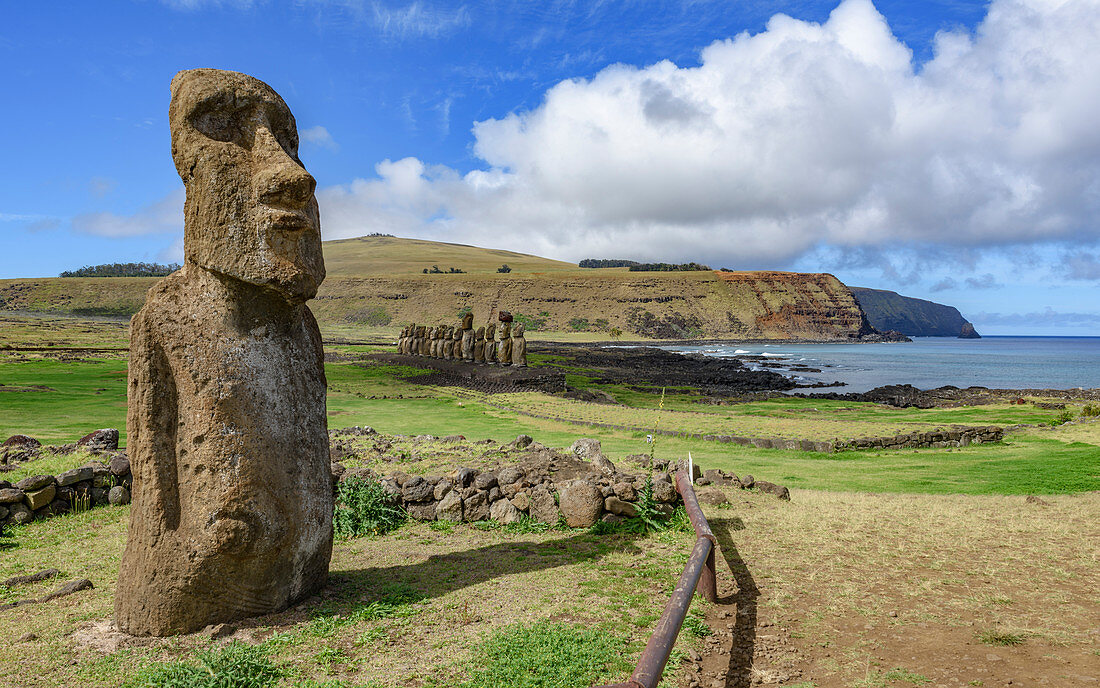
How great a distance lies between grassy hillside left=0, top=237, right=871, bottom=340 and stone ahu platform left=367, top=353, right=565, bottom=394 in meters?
88.4

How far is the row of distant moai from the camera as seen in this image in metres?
39.7

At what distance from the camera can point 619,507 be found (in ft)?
28.5

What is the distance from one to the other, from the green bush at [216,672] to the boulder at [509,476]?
475cm

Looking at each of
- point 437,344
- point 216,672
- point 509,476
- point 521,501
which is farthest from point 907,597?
point 437,344

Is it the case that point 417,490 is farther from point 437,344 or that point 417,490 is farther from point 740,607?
point 437,344

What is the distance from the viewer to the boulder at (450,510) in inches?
349

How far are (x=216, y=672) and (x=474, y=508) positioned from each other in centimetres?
465

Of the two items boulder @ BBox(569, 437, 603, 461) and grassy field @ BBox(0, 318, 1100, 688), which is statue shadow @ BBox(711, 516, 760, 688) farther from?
boulder @ BBox(569, 437, 603, 461)

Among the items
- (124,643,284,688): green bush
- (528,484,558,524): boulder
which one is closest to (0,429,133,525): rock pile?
(124,643,284,688): green bush

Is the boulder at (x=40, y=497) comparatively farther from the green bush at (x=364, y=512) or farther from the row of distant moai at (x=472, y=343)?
the row of distant moai at (x=472, y=343)

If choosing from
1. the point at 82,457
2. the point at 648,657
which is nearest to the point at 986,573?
the point at 648,657

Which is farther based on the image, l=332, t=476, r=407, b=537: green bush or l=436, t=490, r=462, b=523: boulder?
l=436, t=490, r=462, b=523: boulder

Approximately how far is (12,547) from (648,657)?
8.14 m

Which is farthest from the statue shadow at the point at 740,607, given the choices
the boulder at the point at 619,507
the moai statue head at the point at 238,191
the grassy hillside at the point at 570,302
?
the grassy hillside at the point at 570,302
